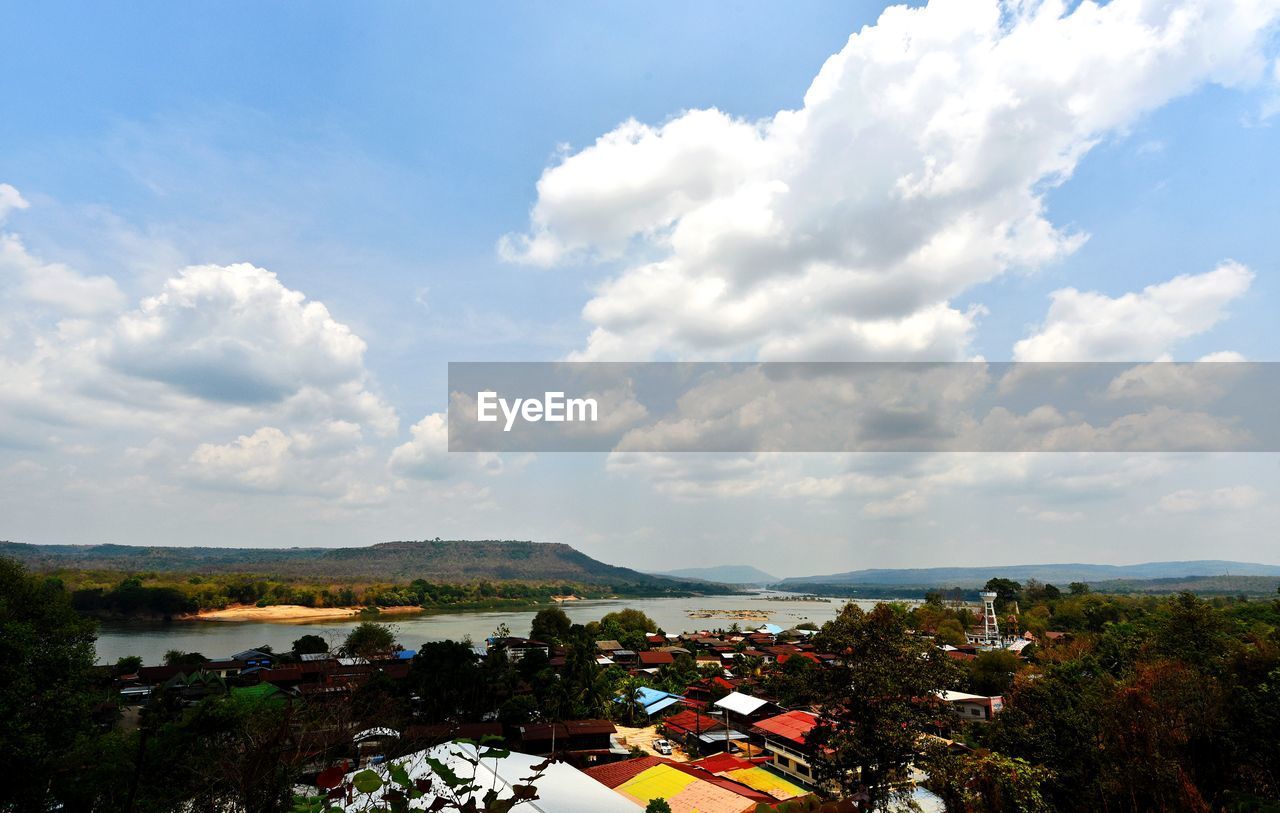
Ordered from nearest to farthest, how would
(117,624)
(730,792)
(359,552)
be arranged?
(730,792), (117,624), (359,552)

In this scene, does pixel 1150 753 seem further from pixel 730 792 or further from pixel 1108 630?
pixel 1108 630

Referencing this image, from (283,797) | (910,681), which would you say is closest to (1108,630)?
(910,681)

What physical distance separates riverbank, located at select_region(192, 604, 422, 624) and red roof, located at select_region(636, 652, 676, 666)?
37.8 meters

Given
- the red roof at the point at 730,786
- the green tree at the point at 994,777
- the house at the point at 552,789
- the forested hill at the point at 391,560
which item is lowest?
the forested hill at the point at 391,560

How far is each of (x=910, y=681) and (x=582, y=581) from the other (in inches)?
6024

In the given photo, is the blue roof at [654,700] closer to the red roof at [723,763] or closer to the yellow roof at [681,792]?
the red roof at [723,763]

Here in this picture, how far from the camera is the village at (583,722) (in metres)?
12.5

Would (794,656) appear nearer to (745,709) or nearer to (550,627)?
(745,709)

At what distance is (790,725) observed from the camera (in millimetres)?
19391

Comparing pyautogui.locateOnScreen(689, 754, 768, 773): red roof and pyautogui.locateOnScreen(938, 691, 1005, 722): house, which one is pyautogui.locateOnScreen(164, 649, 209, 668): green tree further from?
pyautogui.locateOnScreen(938, 691, 1005, 722): house

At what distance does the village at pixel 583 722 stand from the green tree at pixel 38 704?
13.0 feet

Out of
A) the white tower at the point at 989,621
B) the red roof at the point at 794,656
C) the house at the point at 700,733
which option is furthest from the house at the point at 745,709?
the white tower at the point at 989,621

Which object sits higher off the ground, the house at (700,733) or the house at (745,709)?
the house at (745,709)

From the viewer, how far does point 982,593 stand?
40.6m
